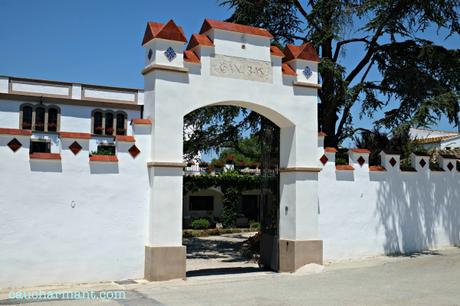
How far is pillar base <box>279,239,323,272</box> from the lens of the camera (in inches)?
484

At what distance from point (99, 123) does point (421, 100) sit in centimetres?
2866

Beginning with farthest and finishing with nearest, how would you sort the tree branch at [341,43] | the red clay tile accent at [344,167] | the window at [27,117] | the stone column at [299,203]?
the window at [27,117]
the tree branch at [341,43]
the red clay tile accent at [344,167]
the stone column at [299,203]

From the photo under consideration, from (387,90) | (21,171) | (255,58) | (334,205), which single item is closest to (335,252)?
(334,205)

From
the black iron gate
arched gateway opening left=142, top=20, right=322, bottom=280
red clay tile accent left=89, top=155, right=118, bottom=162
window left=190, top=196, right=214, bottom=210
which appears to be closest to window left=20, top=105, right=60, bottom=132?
window left=190, top=196, right=214, bottom=210

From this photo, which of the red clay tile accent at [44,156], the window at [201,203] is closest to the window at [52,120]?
the window at [201,203]

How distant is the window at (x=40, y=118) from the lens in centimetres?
3756

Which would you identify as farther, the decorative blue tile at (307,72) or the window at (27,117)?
the window at (27,117)

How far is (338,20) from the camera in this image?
16.8m

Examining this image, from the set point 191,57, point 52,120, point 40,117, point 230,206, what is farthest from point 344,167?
point 40,117

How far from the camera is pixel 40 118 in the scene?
38.2m

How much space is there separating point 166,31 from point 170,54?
481 millimetres

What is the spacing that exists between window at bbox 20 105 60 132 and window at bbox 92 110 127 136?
2.79 meters

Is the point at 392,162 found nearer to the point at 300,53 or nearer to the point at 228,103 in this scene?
the point at 300,53

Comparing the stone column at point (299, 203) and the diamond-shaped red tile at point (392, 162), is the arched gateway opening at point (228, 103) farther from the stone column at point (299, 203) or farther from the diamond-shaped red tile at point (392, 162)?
the diamond-shaped red tile at point (392, 162)
